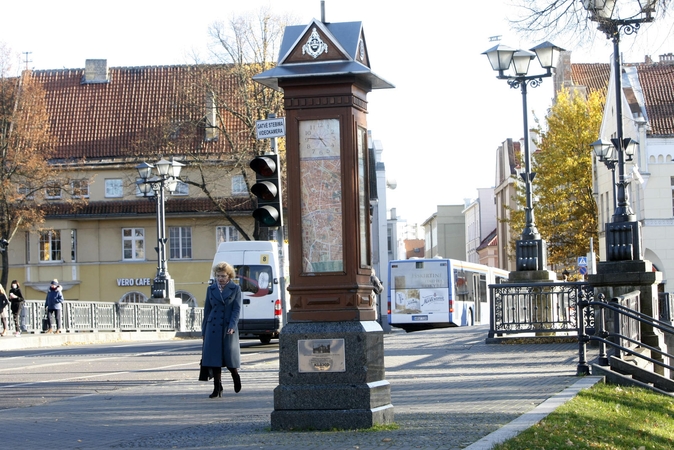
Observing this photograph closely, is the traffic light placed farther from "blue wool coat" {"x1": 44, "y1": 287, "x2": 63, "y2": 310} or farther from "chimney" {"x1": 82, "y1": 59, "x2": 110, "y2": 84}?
Answer: "chimney" {"x1": 82, "y1": 59, "x2": 110, "y2": 84}

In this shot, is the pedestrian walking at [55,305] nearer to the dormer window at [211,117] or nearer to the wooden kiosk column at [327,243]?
the dormer window at [211,117]

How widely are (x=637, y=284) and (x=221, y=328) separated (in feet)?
31.8

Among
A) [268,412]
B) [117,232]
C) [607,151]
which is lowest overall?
[268,412]

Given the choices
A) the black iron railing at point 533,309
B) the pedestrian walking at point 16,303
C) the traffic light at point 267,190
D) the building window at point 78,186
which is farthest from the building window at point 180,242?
the traffic light at point 267,190

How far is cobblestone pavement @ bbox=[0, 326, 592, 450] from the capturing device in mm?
8945

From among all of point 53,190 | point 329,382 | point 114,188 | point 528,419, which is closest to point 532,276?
point 528,419

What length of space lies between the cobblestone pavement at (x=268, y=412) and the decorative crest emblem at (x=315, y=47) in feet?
11.8

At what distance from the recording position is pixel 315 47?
10008 mm

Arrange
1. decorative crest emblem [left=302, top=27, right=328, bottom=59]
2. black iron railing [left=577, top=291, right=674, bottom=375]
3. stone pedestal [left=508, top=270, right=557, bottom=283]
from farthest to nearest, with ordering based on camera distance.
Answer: stone pedestal [left=508, top=270, right=557, bottom=283] → black iron railing [left=577, top=291, right=674, bottom=375] → decorative crest emblem [left=302, top=27, right=328, bottom=59]

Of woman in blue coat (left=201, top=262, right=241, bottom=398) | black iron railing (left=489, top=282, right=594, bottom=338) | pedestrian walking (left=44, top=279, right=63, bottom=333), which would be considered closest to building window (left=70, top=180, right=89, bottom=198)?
pedestrian walking (left=44, top=279, right=63, bottom=333)

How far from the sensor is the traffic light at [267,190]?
13047mm

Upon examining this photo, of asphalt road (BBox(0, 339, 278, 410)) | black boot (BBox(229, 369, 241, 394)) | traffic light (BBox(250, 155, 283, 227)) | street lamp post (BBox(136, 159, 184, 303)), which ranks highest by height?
street lamp post (BBox(136, 159, 184, 303))

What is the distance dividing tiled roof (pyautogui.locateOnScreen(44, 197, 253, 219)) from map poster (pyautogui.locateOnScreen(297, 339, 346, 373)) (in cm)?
5329

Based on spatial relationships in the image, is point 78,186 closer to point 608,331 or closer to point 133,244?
point 133,244
